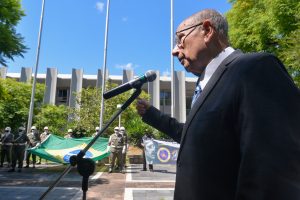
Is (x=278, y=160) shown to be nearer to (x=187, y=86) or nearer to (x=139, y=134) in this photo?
(x=139, y=134)

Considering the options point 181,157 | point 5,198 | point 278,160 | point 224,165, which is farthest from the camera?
point 5,198

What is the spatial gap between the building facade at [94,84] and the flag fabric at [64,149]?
28.6 meters

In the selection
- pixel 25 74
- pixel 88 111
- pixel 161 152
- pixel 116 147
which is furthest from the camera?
pixel 25 74

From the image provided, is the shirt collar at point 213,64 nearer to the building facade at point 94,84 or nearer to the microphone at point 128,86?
the microphone at point 128,86

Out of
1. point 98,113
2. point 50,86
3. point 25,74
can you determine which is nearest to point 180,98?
point 50,86

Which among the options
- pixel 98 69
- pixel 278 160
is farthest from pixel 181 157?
pixel 98 69

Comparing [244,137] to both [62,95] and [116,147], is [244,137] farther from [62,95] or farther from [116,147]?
[62,95]

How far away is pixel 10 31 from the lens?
1270 centimetres

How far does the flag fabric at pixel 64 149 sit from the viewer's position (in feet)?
38.0

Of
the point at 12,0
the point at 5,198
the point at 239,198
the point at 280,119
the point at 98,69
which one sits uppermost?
the point at 98,69

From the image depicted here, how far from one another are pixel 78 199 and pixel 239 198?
711cm

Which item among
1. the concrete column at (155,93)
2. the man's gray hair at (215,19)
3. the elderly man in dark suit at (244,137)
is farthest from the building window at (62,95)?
the elderly man in dark suit at (244,137)

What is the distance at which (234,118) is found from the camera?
3.89ft

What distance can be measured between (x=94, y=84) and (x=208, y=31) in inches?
1693
